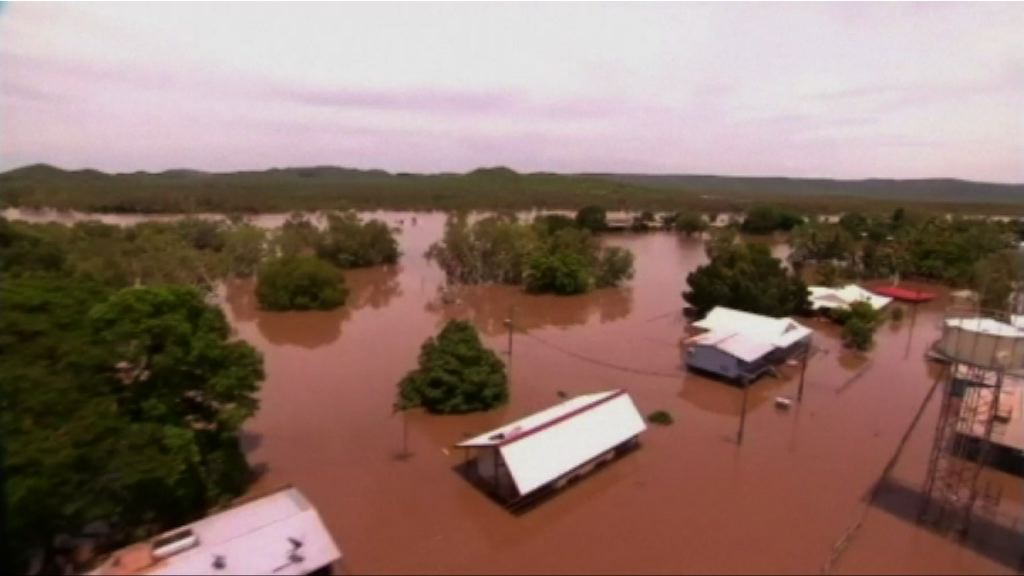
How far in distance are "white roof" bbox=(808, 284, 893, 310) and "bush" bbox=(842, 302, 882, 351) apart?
246 centimetres

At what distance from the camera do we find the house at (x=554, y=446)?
12617 mm

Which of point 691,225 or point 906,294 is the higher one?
point 691,225

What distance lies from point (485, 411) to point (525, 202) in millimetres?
85729

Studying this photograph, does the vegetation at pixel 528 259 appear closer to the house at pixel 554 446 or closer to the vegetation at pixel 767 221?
the house at pixel 554 446

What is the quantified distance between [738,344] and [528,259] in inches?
617

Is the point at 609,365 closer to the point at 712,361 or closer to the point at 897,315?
the point at 712,361

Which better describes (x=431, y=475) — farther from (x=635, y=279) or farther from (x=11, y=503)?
(x=635, y=279)

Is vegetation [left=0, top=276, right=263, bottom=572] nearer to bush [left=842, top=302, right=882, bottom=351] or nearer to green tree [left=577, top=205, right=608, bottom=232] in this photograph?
bush [left=842, top=302, right=882, bottom=351]

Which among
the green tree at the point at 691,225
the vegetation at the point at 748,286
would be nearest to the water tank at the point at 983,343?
the vegetation at the point at 748,286

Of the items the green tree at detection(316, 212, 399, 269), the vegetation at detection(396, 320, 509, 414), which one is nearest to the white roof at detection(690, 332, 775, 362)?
the vegetation at detection(396, 320, 509, 414)

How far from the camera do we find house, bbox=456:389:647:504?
41.4ft

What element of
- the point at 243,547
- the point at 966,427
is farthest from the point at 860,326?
the point at 243,547

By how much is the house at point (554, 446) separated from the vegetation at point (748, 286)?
44.2ft

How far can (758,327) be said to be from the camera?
73.6 ft
